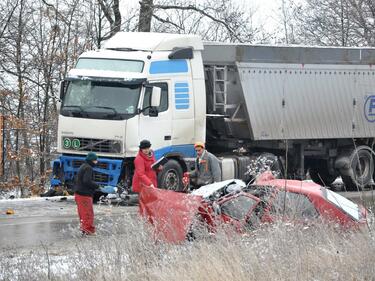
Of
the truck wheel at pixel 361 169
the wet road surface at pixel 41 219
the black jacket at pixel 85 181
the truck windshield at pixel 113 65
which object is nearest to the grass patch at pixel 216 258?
the wet road surface at pixel 41 219

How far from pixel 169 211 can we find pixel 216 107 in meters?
8.99

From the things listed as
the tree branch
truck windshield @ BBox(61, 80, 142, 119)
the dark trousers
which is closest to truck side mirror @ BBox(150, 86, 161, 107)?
truck windshield @ BBox(61, 80, 142, 119)

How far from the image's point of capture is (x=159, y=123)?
17594 mm

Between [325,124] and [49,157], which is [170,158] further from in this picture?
[49,157]

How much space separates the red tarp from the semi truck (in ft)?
15.0

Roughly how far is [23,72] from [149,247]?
2175cm

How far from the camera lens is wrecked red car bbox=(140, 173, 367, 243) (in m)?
9.53

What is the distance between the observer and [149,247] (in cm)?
850

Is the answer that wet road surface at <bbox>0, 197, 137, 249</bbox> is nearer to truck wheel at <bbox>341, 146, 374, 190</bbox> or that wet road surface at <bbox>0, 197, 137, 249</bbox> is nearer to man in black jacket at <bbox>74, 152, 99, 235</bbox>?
A: man in black jacket at <bbox>74, 152, 99, 235</bbox>

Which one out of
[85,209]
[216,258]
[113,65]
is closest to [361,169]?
[113,65]

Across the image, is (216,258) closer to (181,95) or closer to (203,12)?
(181,95)

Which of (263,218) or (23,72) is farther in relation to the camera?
(23,72)

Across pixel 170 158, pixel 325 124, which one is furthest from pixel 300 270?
pixel 325 124

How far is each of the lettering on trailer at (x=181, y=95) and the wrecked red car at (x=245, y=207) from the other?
609cm
